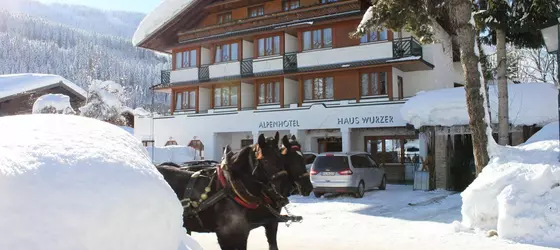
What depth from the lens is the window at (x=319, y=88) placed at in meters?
26.6

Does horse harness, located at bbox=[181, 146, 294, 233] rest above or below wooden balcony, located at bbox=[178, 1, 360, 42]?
below

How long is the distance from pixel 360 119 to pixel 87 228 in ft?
70.3

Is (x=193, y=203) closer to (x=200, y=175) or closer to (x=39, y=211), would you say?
(x=200, y=175)

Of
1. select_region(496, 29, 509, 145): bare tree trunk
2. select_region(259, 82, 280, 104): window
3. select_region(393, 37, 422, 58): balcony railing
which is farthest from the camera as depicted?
select_region(259, 82, 280, 104): window

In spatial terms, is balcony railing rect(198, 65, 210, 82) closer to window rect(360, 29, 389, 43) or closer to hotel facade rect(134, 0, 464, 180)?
hotel facade rect(134, 0, 464, 180)

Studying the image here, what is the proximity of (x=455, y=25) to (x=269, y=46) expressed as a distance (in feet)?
57.0

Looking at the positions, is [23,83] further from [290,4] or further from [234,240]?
[234,240]

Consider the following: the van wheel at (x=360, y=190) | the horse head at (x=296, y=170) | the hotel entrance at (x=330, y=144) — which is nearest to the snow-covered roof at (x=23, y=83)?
the hotel entrance at (x=330, y=144)

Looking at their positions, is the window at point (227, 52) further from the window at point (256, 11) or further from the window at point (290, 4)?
the window at point (290, 4)

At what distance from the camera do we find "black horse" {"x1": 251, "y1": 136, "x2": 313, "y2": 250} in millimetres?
5828

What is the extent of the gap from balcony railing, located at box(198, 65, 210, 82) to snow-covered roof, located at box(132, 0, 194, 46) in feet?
13.1

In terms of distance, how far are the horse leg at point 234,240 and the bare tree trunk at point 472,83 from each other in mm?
7954

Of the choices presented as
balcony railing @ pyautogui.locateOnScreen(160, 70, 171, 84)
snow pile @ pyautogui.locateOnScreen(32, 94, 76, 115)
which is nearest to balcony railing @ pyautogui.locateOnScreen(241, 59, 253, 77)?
balcony railing @ pyautogui.locateOnScreen(160, 70, 171, 84)

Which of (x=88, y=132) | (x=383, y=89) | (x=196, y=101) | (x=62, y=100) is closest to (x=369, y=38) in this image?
(x=383, y=89)
